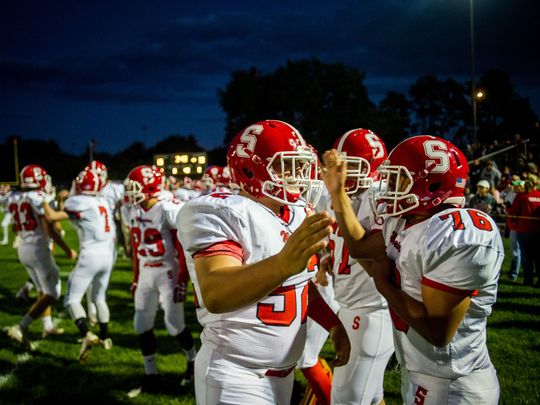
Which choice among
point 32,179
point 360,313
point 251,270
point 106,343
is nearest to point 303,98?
point 32,179

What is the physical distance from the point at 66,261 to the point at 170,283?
30.2ft

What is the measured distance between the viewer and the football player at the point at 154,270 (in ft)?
16.8

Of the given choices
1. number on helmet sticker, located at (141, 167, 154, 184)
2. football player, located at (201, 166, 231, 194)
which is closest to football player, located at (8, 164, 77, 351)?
number on helmet sticker, located at (141, 167, 154, 184)

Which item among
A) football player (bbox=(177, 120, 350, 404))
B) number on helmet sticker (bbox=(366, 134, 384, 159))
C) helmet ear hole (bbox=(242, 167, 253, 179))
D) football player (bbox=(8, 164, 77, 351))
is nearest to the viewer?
football player (bbox=(177, 120, 350, 404))

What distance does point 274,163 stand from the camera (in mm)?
2400

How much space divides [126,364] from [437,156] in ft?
15.3

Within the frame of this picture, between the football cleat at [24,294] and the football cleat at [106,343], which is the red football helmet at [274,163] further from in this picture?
the football cleat at [24,294]

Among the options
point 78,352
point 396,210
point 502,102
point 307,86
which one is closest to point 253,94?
point 307,86

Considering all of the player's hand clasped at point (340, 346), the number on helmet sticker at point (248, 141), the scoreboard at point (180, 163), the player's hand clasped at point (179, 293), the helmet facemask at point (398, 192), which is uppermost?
A: the scoreboard at point (180, 163)

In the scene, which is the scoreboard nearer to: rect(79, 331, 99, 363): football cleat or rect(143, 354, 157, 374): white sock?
rect(79, 331, 99, 363): football cleat

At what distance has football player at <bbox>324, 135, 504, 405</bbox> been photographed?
213cm

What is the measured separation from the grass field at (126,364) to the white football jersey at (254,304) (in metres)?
2.71

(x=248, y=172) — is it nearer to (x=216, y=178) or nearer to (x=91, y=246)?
(x=91, y=246)

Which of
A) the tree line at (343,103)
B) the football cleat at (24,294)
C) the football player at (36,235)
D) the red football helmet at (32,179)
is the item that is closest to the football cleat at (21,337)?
the football player at (36,235)
